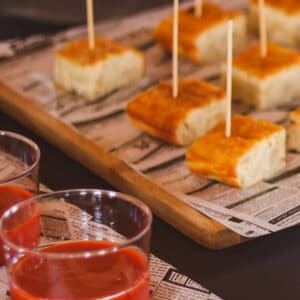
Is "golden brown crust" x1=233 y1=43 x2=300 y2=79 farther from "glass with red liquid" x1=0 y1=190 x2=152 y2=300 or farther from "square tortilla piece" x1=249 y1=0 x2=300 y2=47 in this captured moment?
"glass with red liquid" x1=0 y1=190 x2=152 y2=300

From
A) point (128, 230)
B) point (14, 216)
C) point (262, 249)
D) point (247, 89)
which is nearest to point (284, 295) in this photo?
point (262, 249)

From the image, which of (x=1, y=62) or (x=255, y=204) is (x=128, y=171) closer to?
(x=255, y=204)

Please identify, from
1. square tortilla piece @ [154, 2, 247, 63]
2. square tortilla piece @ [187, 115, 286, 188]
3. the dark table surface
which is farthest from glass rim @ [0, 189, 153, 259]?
square tortilla piece @ [154, 2, 247, 63]

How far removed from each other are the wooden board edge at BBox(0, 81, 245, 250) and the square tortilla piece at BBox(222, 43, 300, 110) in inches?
16.9

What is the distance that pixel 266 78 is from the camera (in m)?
1.89

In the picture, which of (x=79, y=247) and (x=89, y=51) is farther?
(x=89, y=51)

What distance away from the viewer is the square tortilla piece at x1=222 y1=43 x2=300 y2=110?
6.21ft

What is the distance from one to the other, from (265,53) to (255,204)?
60cm

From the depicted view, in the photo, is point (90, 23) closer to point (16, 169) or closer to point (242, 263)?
point (16, 169)

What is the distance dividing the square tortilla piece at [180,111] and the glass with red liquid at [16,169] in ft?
1.36

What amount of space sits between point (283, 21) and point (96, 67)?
1.82 ft

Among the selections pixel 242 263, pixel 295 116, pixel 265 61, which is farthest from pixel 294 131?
pixel 242 263

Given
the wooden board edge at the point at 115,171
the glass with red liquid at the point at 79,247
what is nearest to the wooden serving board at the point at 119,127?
the wooden board edge at the point at 115,171

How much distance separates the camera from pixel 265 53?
1944mm
